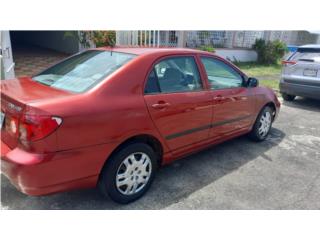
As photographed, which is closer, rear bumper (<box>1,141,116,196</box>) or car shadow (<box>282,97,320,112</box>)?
rear bumper (<box>1,141,116,196</box>)

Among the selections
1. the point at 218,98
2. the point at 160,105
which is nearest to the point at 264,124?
the point at 218,98

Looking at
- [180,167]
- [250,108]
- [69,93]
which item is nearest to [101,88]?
[69,93]

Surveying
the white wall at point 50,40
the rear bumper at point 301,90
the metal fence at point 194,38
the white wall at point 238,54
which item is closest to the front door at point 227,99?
the rear bumper at point 301,90

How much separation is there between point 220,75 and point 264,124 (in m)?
1.36

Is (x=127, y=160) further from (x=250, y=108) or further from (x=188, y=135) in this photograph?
(x=250, y=108)

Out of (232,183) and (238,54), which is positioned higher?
(238,54)

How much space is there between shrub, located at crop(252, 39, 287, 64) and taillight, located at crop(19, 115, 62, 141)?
13.9 metres

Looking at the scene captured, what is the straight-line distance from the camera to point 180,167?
354 centimetres

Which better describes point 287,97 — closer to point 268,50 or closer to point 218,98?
point 218,98

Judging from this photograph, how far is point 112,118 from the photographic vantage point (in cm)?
238

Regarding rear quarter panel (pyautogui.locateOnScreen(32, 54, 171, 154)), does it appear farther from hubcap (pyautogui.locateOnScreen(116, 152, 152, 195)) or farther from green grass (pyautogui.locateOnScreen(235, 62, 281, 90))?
green grass (pyautogui.locateOnScreen(235, 62, 281, 90))

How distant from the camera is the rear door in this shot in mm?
2789

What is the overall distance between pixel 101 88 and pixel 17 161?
90 cm

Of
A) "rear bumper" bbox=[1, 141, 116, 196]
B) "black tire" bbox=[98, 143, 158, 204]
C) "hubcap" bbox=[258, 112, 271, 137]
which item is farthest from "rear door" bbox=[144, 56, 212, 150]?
"hubcap" bbox=[258, 112, 271, 137]
